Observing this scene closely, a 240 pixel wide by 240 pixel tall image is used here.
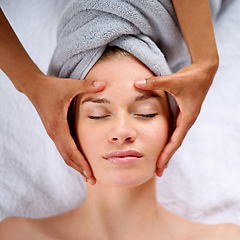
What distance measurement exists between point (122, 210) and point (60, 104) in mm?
420

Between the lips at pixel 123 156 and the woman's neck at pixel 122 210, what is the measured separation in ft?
0.59

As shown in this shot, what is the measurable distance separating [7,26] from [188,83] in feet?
1.94

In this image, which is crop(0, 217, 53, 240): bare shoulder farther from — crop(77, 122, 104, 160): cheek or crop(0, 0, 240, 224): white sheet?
crop(77, 122, 104, 160): cheek

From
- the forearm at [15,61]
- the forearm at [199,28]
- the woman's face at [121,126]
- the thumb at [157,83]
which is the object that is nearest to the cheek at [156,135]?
the woman's face at [121,126]

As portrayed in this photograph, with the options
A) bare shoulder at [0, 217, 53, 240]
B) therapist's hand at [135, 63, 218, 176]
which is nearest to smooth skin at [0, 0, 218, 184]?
therapist's hand at [135, 63, 218, 176]

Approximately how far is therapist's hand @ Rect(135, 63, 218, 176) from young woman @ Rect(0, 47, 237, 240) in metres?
0.03

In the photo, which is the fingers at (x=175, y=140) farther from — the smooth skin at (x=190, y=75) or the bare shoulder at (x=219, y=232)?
the bare shoulder at (x=219, y=232)

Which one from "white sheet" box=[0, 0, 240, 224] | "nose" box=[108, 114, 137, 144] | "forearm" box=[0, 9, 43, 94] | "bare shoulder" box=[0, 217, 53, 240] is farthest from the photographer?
"white sheet" box=[0, 0, 240, 224]

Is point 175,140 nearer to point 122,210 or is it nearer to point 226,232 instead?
point 122,210

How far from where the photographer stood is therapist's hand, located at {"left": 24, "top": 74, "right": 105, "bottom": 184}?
100cm

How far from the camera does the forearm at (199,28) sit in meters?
1.13

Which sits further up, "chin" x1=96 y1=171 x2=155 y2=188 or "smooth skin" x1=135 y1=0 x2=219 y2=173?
"smooth skin" x1=135 y1=0 x2=219 y2=173

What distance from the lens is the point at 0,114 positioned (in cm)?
148

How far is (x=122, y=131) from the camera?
38.8 inches
